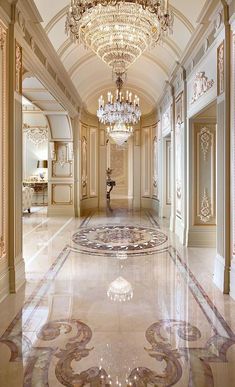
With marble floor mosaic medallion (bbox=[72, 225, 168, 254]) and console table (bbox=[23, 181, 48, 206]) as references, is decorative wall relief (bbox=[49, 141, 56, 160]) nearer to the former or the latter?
console table (bbox=[23, 181, 48, 206])

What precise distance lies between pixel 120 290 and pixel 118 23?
2.95 metres

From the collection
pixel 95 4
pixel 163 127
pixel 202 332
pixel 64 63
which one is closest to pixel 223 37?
pixel 95 4

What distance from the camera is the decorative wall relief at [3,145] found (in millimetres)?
3455

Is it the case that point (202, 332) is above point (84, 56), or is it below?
below

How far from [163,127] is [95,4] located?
654 cm

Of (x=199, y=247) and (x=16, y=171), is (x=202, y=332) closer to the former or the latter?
(x=16, y=171)

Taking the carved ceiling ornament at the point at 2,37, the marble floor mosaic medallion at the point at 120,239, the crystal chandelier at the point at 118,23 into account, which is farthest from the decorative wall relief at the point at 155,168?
the carved ceiling ornament at the point at 2,37

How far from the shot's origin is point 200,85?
507cm

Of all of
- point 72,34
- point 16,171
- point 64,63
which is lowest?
point 16,171

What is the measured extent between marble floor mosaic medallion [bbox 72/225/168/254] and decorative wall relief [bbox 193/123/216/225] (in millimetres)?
1055

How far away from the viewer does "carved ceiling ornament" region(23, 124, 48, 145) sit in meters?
14.2

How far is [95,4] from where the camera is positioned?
3205 millimetres

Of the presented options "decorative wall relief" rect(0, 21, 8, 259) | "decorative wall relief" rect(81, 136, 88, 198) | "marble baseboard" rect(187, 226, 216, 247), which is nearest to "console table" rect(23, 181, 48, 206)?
"decorative wall relief" rect(81, 136, 88, 198)

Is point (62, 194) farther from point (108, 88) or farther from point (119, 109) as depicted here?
point (108, 88)
